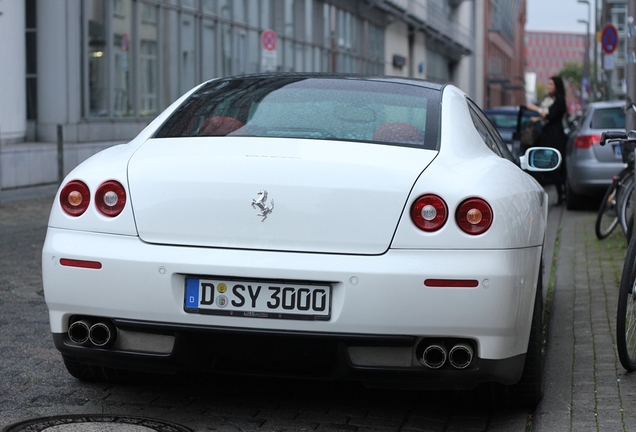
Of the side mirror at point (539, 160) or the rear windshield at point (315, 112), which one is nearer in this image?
the rear windshield at point (315, 112)

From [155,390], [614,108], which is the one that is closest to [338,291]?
[155,390]

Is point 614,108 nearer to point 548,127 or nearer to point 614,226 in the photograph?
point 548,127

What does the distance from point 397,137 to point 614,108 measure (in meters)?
10.5

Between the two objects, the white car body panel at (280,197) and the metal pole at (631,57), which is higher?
the metal pole at (631,57)

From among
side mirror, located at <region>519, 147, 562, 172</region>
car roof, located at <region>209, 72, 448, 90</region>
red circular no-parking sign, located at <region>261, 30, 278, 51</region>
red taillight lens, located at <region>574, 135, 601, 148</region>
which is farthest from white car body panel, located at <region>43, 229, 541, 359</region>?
red circular no-parking sign, located at <region>261, 30, 278, 51</region>

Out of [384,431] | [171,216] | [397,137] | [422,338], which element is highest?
[397,137]

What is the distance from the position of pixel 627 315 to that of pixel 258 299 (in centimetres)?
194

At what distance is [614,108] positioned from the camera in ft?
46.1

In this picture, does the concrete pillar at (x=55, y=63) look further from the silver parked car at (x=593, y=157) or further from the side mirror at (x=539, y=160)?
the side mirror at (x=539, y=160)

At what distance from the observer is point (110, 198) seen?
13.1ft

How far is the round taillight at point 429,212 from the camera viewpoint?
381cm

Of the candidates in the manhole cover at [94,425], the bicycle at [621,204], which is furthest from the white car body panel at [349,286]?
the bicycle at [621,204]

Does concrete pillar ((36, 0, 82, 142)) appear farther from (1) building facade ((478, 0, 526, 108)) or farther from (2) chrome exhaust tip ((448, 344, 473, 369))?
(1) building facade ((478, 0, 526, 108))

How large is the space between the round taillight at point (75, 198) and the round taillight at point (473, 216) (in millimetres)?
1375
